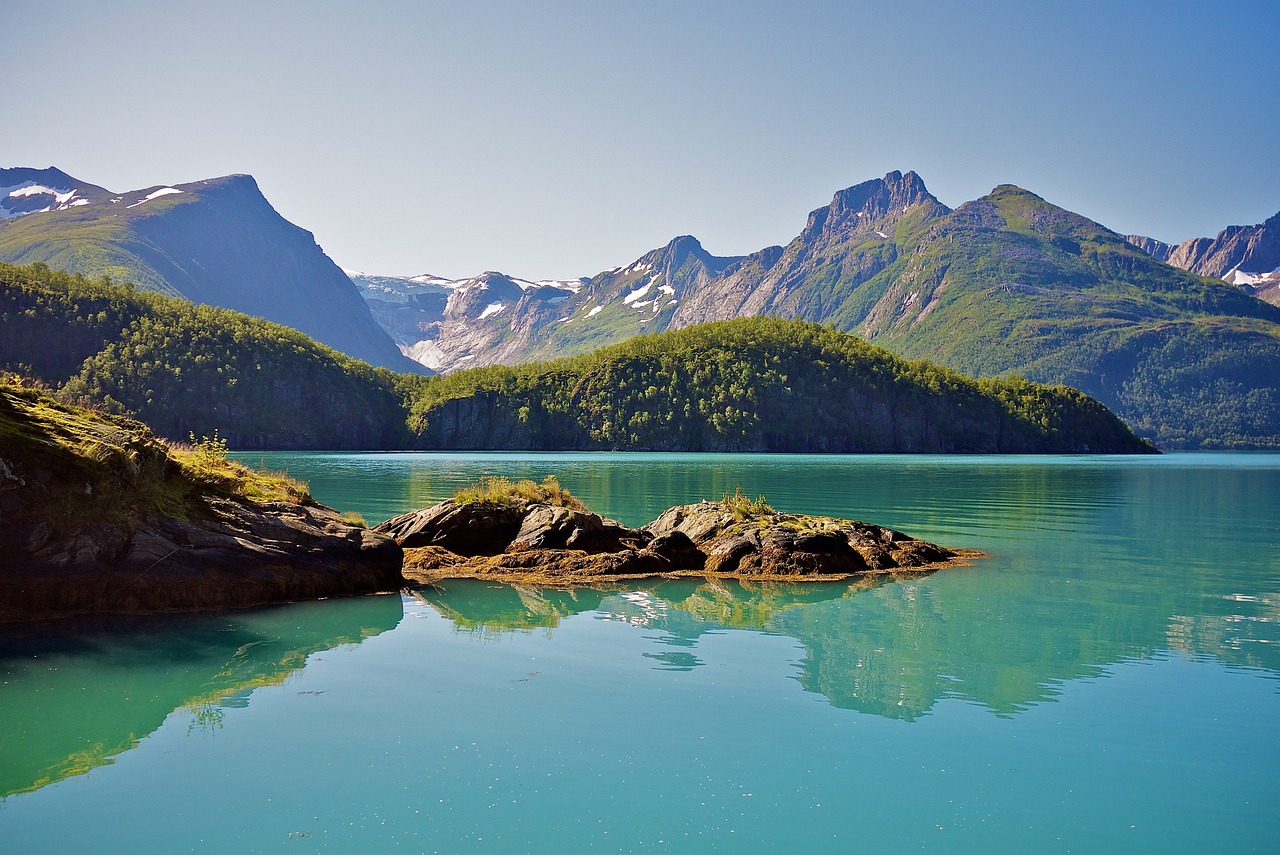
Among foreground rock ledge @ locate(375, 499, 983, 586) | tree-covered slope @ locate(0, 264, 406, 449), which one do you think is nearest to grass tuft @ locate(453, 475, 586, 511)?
foreground rock ledge @ locate(375, 499, 983, 586)

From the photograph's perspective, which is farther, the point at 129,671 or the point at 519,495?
the point at 519,495

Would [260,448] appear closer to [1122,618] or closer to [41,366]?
[41,366]

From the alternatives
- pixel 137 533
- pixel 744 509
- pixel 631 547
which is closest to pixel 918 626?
pixel 631 547

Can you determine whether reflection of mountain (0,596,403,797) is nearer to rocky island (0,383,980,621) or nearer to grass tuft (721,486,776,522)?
rocky island (0,383,980,621)

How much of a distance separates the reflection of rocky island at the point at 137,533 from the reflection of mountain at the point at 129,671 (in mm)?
807

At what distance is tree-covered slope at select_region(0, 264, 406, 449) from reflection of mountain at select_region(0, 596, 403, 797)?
16794 cm

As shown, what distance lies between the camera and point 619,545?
26.1 meters

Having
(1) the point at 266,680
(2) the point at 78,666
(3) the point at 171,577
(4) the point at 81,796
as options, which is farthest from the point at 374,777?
(3) the point at 171,577

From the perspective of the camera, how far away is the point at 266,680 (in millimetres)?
12977

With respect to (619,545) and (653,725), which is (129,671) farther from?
(619,545)

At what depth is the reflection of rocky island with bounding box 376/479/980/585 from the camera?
24.1 m

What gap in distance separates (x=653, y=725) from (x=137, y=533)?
11826 millimetres

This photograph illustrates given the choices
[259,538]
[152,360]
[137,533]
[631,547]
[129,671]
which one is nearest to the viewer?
[129,671]

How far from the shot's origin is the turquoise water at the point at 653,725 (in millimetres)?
8406
